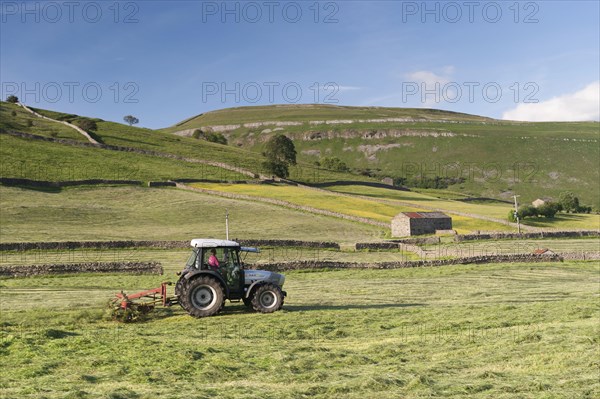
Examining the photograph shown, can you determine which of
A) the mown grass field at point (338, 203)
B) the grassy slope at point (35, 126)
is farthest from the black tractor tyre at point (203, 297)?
the grassy slope at point (35, 126)

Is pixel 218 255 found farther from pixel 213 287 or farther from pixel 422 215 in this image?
pixel 422 215

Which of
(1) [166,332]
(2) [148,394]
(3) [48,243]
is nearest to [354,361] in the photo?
(2) [148,394]

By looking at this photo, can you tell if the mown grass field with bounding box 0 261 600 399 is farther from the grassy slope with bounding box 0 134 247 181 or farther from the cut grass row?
the grassy slope with bounding box 0 134 247 181

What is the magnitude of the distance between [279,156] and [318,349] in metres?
90.9

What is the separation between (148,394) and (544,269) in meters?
30.6

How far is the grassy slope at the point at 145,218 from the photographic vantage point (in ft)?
153

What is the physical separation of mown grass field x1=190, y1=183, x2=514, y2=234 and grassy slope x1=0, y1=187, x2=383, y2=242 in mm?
6751

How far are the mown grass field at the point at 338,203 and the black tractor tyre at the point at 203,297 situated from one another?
45696mm

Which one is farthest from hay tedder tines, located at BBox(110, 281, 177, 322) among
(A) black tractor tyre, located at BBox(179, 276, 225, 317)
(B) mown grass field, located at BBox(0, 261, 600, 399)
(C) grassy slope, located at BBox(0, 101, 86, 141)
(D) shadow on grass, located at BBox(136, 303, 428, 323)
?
(C) grassy slope, located at BBox(0, 101, 86, 141)

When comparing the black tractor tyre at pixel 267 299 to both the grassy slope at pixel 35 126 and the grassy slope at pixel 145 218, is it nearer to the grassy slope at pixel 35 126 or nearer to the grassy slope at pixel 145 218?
the grassy slope at pixel 145 218

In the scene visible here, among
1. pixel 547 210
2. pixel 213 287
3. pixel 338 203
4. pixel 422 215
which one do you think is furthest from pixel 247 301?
pixel 547 210

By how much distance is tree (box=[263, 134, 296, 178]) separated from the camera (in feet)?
312

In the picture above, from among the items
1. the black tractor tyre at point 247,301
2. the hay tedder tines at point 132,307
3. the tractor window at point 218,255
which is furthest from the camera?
the black tractor tyre at point 247,301

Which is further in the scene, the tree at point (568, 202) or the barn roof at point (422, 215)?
the tree at point (568, 202)
